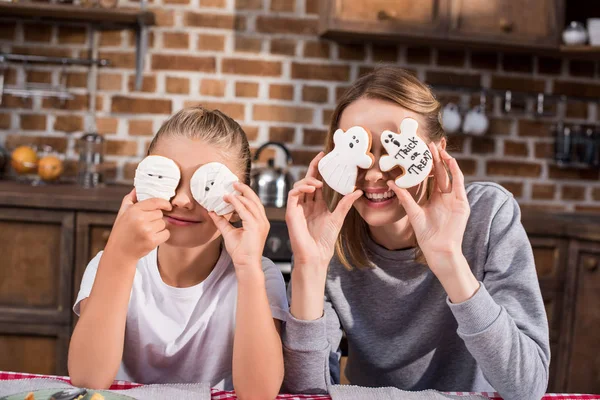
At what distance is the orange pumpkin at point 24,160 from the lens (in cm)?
236

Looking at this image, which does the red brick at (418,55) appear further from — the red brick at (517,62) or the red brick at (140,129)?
the red brick at (140,129)

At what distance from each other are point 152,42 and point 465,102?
130 cm

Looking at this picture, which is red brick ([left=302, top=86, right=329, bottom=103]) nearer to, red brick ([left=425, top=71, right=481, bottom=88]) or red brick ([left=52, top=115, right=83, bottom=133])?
red brick ([left=425, top=71, right=481, bottom=88])

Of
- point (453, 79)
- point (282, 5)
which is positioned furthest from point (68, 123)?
point (453, 79)

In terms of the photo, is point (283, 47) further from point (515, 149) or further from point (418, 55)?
point (515, 149)

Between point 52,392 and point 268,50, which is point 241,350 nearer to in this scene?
point 52,392

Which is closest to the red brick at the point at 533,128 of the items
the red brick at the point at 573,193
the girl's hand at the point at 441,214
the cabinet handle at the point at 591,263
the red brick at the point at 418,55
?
the red brick at the point at 573,193

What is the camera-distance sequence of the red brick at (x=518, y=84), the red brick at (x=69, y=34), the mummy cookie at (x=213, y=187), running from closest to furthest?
1. the mummy cookie at (x=213, y=187)
2. the red brick at (x=69, y=34)
3. the red brick at (x=518, y=84)

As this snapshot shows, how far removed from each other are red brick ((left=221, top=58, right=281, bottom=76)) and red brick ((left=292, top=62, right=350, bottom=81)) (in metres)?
0.08

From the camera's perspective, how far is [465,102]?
2656mm

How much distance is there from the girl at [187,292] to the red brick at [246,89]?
1415 mm

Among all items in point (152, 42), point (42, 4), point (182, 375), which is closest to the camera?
point (182, 375)

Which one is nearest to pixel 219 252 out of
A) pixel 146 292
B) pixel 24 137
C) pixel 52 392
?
pixel 146 292

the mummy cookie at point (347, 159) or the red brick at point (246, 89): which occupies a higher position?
the red brick at point (246, 89)
